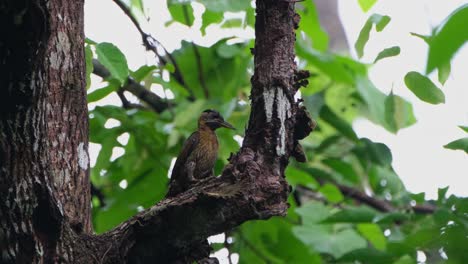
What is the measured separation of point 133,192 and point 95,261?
2926mm

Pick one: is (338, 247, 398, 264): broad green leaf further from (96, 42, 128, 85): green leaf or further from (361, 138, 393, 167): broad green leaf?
(96, 42, 128, 85): green leaf

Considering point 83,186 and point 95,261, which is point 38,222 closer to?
point 95,261

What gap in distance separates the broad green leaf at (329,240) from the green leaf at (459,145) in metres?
2.23

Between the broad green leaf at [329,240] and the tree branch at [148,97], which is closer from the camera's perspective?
the broad green leaf at [329,240]

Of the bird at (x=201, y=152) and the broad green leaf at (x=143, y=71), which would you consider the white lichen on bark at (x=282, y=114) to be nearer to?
the bird at (x=201, y=152)

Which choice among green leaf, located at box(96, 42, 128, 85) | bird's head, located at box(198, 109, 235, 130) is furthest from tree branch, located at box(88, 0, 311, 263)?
bird's head, located at box(198, 109, 235, 130)

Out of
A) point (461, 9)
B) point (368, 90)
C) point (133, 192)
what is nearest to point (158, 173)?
point (133, 192)

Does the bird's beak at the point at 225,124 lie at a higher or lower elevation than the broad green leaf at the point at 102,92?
lower

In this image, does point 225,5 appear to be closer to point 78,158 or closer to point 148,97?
point 78,158

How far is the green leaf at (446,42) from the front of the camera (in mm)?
1632

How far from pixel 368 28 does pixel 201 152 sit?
2423 millimetres

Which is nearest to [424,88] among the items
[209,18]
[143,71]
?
[209,18]

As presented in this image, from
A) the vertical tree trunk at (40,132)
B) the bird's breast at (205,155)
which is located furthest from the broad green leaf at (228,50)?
the vertical tree trunk at (40,132)

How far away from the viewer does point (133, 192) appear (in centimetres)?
621
